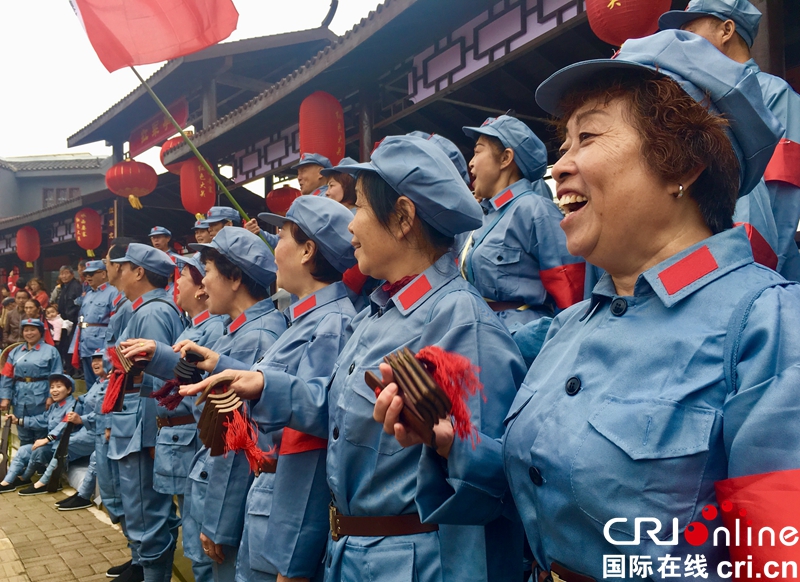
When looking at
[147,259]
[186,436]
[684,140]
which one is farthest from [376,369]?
[147,259]

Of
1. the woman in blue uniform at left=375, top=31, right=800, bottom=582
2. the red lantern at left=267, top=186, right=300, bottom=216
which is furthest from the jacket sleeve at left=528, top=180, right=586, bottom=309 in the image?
Answer: the red lantern at left=267, top=186, right=300, bottom=216

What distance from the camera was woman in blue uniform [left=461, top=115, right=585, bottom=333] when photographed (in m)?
3.08

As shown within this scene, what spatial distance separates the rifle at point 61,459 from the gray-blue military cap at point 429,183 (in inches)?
285

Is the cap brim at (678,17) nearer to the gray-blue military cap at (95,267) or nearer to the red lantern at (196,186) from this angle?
the red lantern at (196,186)

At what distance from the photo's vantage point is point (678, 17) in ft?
8.21

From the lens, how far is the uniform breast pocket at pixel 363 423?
1.88 meters

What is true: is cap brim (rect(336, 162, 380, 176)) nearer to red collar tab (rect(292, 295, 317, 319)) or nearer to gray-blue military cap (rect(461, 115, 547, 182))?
red collar tab (rect(292, 295, 317, 319))

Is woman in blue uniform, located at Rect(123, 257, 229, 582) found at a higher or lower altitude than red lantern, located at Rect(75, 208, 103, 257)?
lower

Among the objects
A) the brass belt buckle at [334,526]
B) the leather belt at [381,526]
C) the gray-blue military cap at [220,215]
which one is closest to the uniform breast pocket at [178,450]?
the brass belt buckle at [334,526]

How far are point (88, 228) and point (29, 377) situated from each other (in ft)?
21.9

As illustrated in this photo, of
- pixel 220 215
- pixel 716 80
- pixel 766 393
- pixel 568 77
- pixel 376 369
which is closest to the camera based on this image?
pixel 766 393

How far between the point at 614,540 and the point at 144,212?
15.4 metres

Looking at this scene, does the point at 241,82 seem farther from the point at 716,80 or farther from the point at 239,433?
the point at 716,80

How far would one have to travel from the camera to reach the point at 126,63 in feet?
16.3
